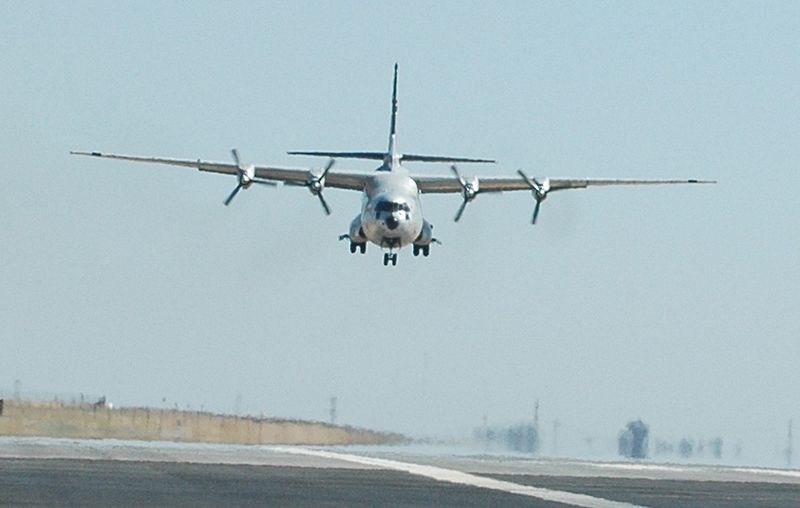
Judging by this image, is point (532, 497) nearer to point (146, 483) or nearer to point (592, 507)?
point (592, 507)

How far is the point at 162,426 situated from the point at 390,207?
2602 cm

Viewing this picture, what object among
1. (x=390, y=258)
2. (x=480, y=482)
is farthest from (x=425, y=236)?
(x=480, y=482)

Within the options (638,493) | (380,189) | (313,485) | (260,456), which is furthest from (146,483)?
(380,189)

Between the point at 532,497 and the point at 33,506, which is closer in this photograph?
the point at 33,506

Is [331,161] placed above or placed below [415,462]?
above

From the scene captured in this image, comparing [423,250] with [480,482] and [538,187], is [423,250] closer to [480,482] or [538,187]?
[538,187]

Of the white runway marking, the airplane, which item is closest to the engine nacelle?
the airplane

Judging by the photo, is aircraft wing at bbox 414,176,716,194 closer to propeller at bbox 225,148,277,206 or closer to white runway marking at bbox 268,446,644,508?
propeller at bbox 225,148,277,206

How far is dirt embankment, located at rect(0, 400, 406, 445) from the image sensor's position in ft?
370

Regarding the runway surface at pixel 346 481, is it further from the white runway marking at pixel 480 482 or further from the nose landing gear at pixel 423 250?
the nose landing gear at pixel 423 250

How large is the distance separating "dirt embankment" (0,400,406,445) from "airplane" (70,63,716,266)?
15557 mm

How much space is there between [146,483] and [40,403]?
7716cm

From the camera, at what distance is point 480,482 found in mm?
52125

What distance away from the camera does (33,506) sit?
119 ft
